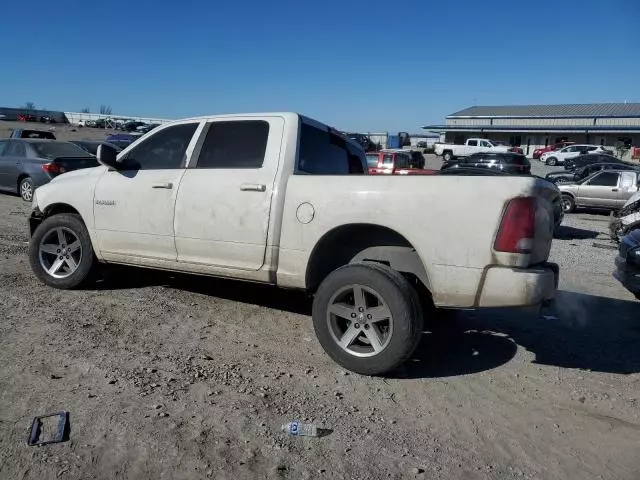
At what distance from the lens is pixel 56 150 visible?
1371 centimetres

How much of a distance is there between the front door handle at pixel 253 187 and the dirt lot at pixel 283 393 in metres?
1.29

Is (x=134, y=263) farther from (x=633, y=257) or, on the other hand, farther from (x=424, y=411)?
(x=633, y=257)

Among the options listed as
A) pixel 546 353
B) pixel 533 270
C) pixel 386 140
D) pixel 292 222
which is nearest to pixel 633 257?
pixel 546 353

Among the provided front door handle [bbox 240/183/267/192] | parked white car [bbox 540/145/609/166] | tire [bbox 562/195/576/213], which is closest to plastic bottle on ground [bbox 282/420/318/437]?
front door handle [bbox 240/183/267/192]

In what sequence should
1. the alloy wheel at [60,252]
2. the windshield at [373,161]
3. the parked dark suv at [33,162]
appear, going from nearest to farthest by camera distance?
the alloy wheel at [60,252], the parked dark suv at [33,162], the windshield at [373,161]

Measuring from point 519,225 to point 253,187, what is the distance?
6.91 feet

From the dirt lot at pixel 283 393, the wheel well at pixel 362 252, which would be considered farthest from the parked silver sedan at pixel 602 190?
Answer: the wheel well at pixel 362 252

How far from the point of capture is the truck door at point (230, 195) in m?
4.54

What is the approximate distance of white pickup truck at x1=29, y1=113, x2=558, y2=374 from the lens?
3.69 m

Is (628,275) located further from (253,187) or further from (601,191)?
(601,191)

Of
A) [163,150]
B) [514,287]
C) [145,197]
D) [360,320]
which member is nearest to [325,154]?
[163,150]

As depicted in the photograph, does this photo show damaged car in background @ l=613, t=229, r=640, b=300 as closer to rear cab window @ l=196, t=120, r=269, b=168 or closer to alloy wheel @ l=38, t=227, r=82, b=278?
rear cab window @ l=196, t=120, r=269, b=168

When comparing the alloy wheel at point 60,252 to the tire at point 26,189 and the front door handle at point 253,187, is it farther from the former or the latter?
the tire at point 26,189

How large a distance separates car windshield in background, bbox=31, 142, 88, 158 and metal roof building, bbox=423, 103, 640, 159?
2208 inches
